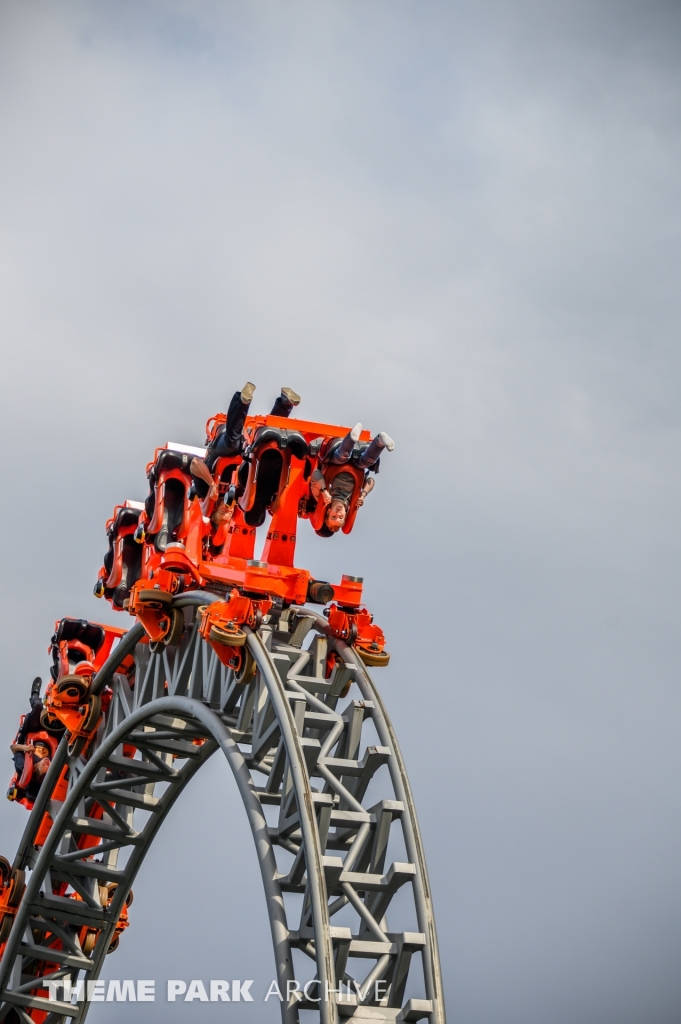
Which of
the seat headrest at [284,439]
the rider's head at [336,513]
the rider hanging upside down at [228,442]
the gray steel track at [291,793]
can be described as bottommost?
the gray steel track at [291,793]

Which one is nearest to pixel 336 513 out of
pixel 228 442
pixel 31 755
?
pixel 228 442

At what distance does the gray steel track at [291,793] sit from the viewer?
37.2 feet

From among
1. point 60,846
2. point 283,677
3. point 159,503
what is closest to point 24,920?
point 60,846

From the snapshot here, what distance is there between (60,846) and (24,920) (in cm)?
137

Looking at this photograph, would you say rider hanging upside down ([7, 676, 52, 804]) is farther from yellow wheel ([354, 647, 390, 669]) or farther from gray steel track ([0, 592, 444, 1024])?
yellow wheel ([354, 647, 390, 669])

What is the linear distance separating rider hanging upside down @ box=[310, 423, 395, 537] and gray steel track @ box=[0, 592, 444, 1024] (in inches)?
50.9

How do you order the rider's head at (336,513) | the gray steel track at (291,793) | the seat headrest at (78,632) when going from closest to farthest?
the gray steel track at (291,793) < the rider's head at (336,513) < the seat headrest at (78,632)

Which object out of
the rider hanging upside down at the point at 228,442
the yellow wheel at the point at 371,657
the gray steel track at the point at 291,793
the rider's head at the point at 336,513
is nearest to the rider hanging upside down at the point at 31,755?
the gray steel track at the point at 291,793

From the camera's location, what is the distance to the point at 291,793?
1218 cm

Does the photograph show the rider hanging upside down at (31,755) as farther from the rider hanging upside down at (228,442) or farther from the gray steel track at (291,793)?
the rider hanging upside down at (228,442)

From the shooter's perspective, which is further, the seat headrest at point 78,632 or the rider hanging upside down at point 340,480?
the seat headrest at point 78,632

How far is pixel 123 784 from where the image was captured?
734 inches

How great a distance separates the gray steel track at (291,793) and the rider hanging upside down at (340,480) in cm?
129

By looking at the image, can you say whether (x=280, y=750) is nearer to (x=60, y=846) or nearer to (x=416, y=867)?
(x=416, y=867)
